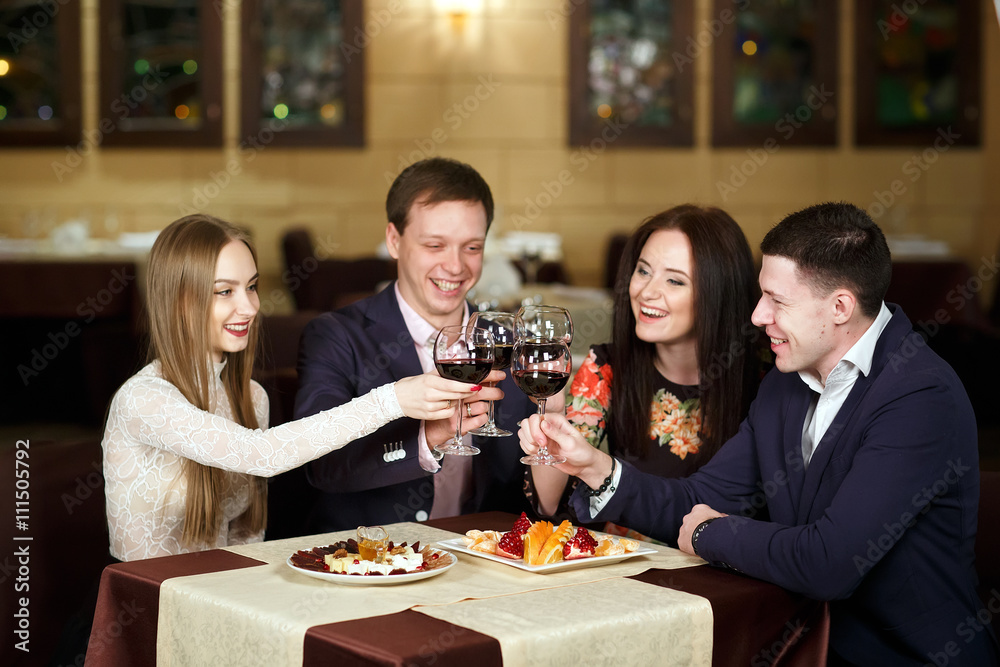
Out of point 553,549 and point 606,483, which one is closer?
point 553,549

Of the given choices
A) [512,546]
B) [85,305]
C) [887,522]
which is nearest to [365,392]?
[512,546]

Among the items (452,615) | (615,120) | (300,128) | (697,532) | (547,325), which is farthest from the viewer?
(615,120)

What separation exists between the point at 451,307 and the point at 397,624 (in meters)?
1.30

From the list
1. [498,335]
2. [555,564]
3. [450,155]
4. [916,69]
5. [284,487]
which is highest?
[916,69]

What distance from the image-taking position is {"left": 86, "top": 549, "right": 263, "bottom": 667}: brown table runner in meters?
1.68

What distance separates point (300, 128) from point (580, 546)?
21.0ft

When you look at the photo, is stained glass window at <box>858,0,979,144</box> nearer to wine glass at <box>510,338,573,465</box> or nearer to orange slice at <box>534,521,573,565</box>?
wine glass at <box>510,338,573,465</box>

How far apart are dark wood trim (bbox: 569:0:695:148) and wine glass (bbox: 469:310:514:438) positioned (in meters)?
5.98

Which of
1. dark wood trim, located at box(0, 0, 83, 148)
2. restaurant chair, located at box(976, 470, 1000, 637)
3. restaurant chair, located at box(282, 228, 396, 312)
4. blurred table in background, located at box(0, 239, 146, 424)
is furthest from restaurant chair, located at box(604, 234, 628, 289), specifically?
restaurant chair, located at box(976, 470, 1000, 637)

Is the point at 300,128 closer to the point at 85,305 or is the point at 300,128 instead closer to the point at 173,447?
the point at 85,305

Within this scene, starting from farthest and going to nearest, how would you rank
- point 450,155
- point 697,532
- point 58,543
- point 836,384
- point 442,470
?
point 450,155, point 442,470, point 58,543, point 836,384, point 697,532

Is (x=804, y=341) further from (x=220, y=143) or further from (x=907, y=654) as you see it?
(x=220, y=143)

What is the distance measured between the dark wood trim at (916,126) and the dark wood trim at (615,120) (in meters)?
1.28

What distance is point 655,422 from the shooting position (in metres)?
2.44
